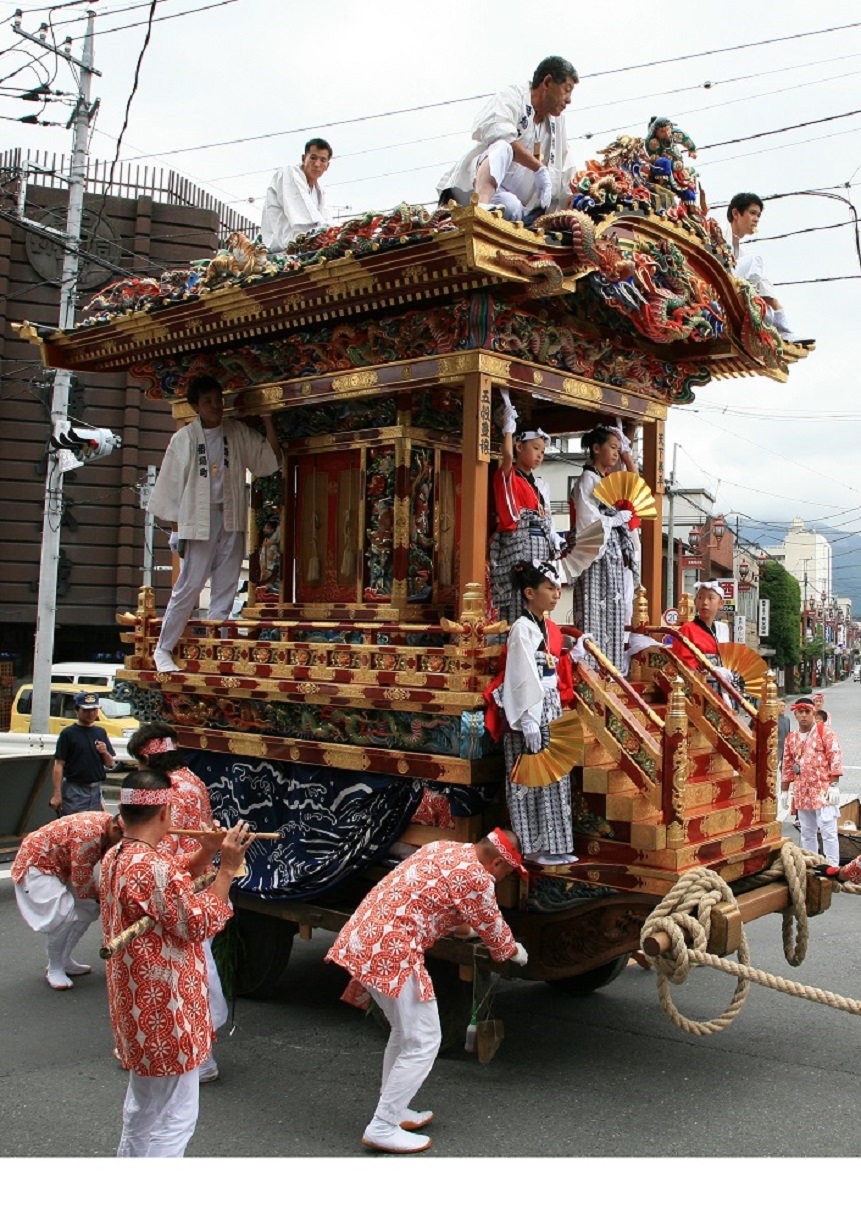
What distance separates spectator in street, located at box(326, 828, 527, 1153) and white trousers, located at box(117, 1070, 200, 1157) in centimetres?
93

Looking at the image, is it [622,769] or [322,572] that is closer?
[622,769]

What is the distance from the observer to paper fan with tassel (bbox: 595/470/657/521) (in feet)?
20.5

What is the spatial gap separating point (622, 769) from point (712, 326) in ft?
8.55

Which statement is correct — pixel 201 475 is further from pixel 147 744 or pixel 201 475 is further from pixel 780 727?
pixel 780 727

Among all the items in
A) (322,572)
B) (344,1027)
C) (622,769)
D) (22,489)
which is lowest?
(344,1027)

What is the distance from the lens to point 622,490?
629cm

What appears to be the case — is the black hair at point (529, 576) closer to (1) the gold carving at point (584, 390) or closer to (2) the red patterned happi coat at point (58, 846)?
(1) the gold carving at point (584, 390)

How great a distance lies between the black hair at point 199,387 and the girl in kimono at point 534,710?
265cm

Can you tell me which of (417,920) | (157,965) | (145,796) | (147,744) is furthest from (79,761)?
(157,965)

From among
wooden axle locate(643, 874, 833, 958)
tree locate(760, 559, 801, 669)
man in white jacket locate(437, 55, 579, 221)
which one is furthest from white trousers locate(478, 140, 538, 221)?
tree locate(760, 559, 801, 669)

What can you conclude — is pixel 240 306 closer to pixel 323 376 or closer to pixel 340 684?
pixel 323 376

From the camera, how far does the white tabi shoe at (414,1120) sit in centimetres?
461

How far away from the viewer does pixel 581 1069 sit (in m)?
5.38

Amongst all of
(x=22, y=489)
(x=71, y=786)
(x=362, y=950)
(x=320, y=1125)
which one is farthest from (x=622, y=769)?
(x=22, y=489)
